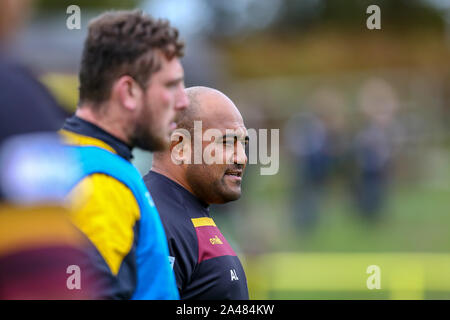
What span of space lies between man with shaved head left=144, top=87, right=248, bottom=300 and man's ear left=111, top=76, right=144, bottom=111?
33.1 inches

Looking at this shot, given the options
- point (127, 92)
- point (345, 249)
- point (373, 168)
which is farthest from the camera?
point (373, 168)

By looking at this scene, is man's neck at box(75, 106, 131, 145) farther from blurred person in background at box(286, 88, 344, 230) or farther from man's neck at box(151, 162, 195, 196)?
blurred person in background at box(286, 88, 344, 230)

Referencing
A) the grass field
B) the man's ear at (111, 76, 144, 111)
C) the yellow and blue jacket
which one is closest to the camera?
the yellow and blue jacket

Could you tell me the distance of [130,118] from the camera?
8.88ft

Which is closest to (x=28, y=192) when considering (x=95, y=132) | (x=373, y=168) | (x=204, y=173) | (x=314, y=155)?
(x=95, y=132)

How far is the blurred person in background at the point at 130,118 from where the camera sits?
2.58 metres

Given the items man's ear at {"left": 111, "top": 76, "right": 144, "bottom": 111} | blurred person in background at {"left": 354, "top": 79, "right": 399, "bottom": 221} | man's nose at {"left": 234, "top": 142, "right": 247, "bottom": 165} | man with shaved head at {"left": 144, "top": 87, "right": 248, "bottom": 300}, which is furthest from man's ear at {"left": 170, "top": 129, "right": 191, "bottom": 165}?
blurred person in background at {"left": 354, "top": 79, "right": 399, "bottom": 221}

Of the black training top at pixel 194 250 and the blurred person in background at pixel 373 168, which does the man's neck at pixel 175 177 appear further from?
the blurred person in background at pixel 373 168

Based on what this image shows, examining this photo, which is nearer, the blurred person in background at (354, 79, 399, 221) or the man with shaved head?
the man with shaved head

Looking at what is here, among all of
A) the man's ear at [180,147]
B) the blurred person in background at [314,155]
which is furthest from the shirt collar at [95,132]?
the blurred person in background at [314,155]

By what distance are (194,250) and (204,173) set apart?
0.40 m

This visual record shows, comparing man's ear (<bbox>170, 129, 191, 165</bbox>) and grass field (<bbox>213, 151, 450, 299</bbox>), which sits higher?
man's ear (<bbox>170, 129, 191, 165</bbox>)

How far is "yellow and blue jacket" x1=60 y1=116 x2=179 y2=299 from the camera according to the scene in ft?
7.95

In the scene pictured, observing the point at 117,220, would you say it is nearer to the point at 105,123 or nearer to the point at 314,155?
the point at 105,123
